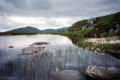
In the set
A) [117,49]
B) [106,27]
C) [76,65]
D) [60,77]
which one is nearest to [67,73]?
[60,77]

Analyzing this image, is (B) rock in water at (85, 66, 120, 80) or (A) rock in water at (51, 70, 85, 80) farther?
(A) rock in water at (51, 70, 85, 80)

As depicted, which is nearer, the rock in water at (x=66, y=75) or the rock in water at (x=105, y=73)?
the rock in water at (x=105, y=73)

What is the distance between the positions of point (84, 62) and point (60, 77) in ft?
8.43

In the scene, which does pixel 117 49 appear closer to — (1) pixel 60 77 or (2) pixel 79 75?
(2) pixel 79 75

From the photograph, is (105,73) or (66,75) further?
(66,75)

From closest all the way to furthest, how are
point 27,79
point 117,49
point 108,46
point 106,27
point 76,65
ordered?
point 27,79
point 76,65
point 117,49
point 108,46
point 106,27

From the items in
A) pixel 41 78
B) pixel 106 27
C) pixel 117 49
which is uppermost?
pixel 106 27

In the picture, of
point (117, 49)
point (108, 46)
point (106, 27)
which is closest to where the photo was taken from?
point (117, 49)

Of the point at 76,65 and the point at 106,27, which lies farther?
the point at 106,27

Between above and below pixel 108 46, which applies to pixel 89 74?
below

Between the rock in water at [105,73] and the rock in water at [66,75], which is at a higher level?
the rock in water at [105,73]

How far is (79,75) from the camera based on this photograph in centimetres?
583

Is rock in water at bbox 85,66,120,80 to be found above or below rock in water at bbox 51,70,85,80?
above

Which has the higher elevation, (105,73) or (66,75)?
(105,73)
